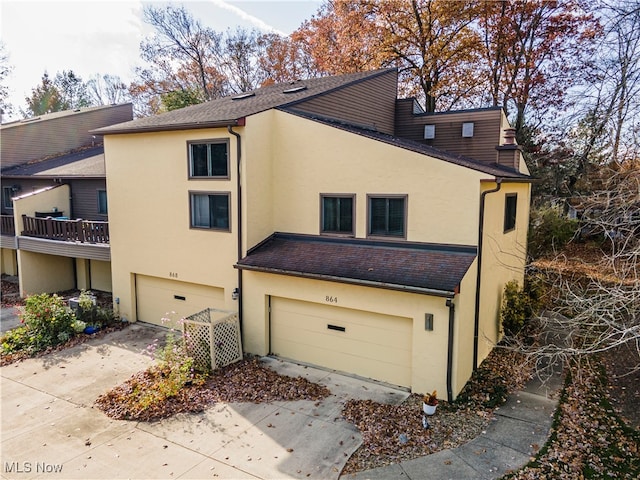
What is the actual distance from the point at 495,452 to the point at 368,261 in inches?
182

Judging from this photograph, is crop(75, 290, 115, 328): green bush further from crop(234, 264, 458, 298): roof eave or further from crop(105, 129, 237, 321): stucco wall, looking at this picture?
crop(234, 264, 458, 298): roof eave

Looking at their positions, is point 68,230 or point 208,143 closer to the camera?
point 208,143

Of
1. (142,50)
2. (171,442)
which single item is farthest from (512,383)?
(142,50)

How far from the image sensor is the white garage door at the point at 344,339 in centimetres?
988

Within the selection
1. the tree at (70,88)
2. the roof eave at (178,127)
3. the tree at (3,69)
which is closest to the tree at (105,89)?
the tree at (70,88)

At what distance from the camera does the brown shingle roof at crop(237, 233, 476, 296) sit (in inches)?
359

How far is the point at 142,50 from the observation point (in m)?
33.6

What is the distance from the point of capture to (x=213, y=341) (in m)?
10.6

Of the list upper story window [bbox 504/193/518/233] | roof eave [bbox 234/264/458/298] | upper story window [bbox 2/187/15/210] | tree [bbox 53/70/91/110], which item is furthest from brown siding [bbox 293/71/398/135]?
tree [bbox 53/70/91/110]

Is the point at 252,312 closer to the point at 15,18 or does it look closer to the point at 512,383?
the point at 512,383

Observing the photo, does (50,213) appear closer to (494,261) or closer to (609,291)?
(494,261)

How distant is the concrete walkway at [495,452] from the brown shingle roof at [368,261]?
2.73 metres

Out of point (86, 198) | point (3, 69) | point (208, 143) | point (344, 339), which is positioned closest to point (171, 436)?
point (344, 339)

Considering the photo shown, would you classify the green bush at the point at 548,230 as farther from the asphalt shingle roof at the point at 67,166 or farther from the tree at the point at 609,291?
the asphalt shingle roof at the point at 67,166
